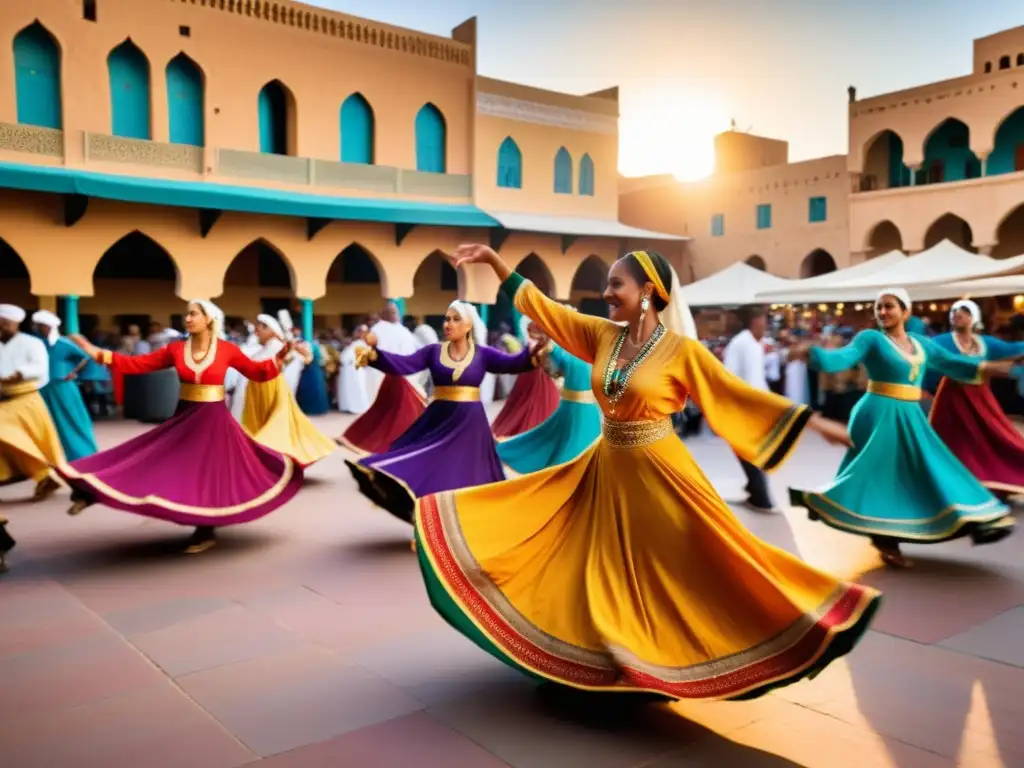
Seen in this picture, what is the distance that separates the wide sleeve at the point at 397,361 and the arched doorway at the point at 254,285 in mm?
14645

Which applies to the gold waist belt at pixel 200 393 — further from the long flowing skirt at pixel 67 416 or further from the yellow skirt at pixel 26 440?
the long flowing skirt at pixel 67 416

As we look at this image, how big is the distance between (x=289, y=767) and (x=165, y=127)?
53.4 feet

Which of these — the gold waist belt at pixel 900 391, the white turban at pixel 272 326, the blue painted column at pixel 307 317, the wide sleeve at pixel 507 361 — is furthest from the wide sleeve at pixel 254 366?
the blue painted column at pixel 307 317

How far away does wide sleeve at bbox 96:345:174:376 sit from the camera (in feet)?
19.8

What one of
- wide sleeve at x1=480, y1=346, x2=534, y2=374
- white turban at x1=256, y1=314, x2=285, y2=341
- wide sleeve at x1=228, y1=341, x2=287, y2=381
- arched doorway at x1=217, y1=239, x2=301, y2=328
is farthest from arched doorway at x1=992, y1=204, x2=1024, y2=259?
wide sleeve at x1=228, y1=341, x2=287, y2=381

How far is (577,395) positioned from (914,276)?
997 cm

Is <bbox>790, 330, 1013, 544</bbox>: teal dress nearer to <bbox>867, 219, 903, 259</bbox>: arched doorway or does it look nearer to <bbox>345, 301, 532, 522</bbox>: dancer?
<bbox>345, 301, 532, 522</bbox>: dancer

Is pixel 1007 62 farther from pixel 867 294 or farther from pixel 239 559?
pixel 239 559

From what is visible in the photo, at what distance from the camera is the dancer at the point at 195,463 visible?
5.57 metres

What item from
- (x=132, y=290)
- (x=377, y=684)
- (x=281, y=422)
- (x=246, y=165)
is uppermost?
(x=246, y=165)

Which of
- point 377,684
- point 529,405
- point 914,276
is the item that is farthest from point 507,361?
point 914,276

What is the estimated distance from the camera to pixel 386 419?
9.00 metres

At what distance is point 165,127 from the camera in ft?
55.8

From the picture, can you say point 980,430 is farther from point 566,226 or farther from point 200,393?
point 566,226
